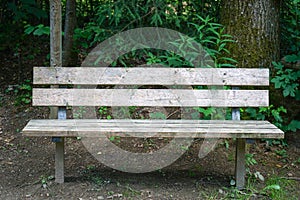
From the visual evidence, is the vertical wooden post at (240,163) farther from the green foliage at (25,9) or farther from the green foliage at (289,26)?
the green foliage at (25,9)

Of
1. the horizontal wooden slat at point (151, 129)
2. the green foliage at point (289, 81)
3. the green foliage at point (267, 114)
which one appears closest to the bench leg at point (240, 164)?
the horizontal wooden slat at point (151, 129)

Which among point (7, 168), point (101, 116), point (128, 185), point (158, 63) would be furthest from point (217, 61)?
point (7, 168)

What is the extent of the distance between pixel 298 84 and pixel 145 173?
5.50 ft

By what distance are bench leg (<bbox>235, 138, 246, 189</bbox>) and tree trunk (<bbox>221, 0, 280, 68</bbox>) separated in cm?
129

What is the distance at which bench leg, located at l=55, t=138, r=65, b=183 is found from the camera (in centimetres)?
344

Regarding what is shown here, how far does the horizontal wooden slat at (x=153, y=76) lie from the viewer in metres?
3.78

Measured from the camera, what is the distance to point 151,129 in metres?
3.20

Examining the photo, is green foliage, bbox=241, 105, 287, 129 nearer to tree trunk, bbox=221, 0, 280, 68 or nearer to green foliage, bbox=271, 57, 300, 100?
green foliage, bbox=271, 57, 300, 100

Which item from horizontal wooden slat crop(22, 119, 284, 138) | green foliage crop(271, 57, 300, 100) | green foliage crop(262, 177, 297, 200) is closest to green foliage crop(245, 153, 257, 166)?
green foliage crop(262, 177, 297, 200)

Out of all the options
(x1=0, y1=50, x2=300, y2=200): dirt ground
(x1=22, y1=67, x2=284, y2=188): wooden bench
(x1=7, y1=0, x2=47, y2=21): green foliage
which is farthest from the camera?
(x1=7, y1=0, x2=47, y2=21): green foliage

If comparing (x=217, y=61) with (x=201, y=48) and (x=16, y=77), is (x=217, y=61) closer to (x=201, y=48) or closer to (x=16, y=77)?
(x=201, y=48)

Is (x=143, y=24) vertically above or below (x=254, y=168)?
above

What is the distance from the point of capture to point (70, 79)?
3775mm

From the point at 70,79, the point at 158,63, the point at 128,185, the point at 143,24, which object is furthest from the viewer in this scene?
the point at 143,24
